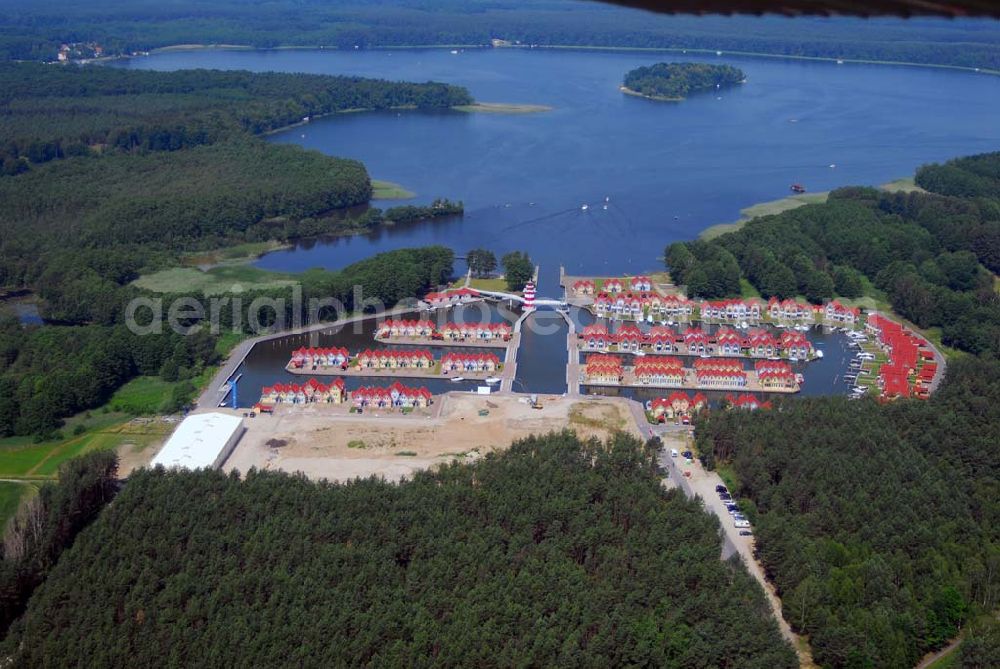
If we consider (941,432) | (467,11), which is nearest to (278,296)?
(941,432)

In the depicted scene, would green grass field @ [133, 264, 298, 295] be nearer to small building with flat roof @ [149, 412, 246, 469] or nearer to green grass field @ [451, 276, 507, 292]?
green grass field @ [451, 276, 507, 292]

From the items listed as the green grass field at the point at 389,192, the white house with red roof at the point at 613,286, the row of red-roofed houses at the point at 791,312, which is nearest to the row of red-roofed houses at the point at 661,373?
the row of red-roofed houses at the point at 791,312

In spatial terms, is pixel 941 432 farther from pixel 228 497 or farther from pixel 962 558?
pixel 228 497

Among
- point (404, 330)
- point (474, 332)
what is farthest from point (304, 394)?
point (474, 332)

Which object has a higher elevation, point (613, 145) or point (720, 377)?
point (613, 145)

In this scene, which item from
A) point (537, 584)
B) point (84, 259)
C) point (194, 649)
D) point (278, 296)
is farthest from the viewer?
point (84, 259)

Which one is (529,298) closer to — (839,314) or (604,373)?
(604,373)
